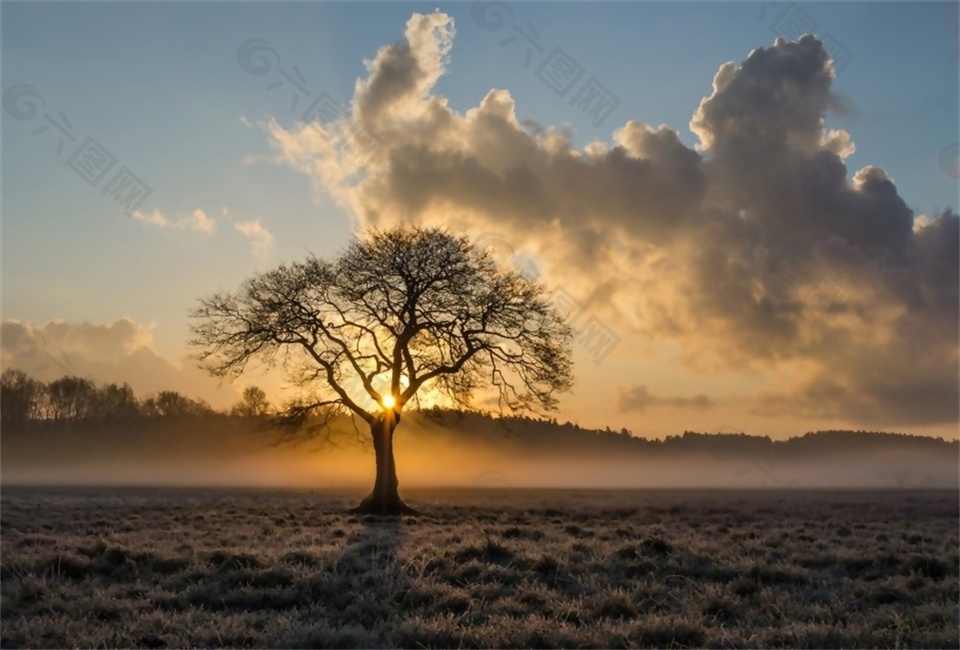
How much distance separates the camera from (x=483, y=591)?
11336 mm

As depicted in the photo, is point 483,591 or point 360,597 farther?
point 483,591

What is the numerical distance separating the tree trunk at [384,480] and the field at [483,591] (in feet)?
43.5

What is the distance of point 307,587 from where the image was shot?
36.8ft

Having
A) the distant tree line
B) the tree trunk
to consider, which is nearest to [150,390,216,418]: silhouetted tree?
the distant tree line

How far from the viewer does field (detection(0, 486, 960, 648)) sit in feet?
29.2

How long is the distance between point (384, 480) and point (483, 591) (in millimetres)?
23446

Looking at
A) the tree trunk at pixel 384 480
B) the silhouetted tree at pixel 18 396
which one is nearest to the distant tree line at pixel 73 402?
the silhouetted tree at pixel 18 396

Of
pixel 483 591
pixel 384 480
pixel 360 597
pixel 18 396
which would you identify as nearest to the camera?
pixel 360 597

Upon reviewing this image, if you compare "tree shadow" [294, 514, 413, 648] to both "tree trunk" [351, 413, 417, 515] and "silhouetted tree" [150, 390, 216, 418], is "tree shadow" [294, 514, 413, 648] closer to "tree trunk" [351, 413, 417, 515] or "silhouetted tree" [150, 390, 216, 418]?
"tree trunk" [351, 413, 417, 515]

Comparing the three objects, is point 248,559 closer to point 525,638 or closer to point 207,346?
point 525,638

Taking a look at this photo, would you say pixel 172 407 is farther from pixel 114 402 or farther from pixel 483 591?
pixel 483 591

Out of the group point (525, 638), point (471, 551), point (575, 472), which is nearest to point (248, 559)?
point (471, 551)

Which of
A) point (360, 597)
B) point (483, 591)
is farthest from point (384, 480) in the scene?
point (360, 597)

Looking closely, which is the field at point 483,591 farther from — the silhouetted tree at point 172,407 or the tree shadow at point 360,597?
the silhouetted tree at point 172,407
